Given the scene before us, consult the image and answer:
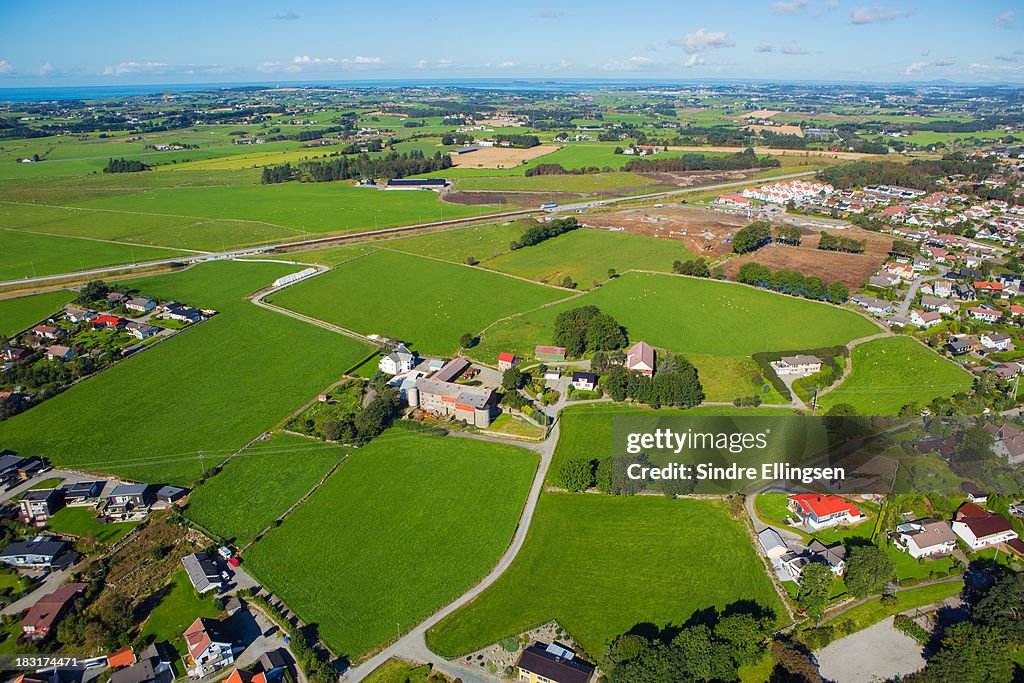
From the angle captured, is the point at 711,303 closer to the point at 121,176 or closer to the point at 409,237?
the point at 409,237

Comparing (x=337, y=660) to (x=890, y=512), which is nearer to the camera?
(x=337, y=660)

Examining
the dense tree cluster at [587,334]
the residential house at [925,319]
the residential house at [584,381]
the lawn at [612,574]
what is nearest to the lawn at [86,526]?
the lawn at [612,574]

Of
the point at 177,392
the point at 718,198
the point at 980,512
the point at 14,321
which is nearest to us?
the point at 980,512

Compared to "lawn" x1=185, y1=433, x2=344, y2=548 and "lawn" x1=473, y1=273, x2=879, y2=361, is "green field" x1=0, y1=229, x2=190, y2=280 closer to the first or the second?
"lawn" x1=185, y1=433, x2=344, y2=548

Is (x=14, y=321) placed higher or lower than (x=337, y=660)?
higher

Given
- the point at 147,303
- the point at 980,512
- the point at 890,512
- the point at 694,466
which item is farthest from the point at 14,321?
the point at 980,512

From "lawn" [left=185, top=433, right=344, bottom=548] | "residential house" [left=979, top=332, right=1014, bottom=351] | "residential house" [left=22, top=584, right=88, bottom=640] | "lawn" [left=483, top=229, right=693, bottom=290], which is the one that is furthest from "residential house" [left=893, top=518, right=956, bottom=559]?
"lawn" [left=483, top=229, right=693, bottom=290]
